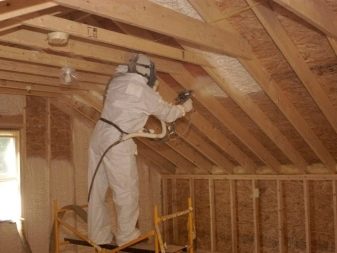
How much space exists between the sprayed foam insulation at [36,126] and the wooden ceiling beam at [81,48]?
1974 mm

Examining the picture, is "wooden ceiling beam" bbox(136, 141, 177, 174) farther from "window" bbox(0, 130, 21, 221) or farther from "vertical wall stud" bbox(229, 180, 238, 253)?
"window" bbox(0, 130, 21, 221)

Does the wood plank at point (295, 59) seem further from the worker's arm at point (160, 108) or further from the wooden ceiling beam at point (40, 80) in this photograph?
the wooden ceiling beam at point (40, 80)

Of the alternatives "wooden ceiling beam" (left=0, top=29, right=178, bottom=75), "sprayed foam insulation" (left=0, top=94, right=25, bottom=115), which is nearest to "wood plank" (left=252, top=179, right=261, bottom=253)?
"wooden ceiling beam" (left=0, top=29, right=178, bottom=75)

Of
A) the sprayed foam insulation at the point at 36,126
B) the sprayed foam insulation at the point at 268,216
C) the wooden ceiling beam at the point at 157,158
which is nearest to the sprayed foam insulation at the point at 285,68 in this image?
the sprayed foam insulation at the point at 268,216

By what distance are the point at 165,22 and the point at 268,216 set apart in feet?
10.7

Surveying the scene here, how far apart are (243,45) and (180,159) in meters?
2.82

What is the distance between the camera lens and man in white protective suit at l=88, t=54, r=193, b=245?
3059 millimetres

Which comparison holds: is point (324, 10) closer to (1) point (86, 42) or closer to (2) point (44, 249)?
(1) point (86, 42)

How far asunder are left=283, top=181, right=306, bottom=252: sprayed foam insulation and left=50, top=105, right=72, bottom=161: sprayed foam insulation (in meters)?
2.73

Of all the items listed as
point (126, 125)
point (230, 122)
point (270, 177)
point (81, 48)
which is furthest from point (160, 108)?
point (270, 177)

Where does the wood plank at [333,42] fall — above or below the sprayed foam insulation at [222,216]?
above

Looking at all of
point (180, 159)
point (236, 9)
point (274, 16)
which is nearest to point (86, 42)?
point (236, 9)

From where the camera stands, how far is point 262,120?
3930mm

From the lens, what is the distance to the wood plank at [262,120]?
359 centimetres
